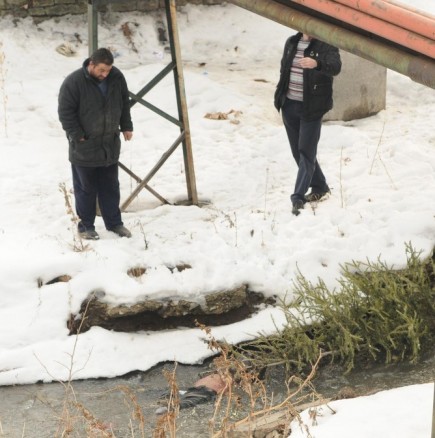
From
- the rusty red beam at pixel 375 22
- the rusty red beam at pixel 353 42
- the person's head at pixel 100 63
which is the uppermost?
the rusty red beam at pixel 375 22

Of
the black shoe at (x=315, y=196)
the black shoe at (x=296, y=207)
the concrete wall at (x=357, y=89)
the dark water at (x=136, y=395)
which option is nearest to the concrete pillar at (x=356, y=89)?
the concrete wall at (x=357, y=89)

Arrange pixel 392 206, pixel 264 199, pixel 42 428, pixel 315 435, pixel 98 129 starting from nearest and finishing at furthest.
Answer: pixel 315 435, pixel 42 428, pixel 98 129, pixel 392 206, pixel 264 199

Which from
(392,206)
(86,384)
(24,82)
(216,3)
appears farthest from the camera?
(216,3)

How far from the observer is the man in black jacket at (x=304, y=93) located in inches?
263

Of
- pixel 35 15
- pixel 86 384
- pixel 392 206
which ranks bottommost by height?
pixel 86 384

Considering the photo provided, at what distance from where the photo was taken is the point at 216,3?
1210 cm

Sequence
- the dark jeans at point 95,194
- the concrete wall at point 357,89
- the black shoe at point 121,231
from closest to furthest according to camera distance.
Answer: the dark jeans at point 95,194, the black shoe at point 121,231, the concrete wall at point 357,89

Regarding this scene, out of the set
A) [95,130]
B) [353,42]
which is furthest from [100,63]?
[353,42]

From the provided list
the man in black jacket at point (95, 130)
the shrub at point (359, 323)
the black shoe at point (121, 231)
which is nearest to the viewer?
the shrub at point (359, 323)

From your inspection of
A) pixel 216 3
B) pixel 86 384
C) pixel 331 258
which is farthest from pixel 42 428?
pixel 216 3

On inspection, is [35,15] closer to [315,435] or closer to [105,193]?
[105,193]

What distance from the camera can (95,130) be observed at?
22.3ft

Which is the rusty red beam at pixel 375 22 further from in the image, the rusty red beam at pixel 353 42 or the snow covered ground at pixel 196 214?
the snow covered ground at pixel 196 214

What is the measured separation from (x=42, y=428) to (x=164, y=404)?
773 mm
